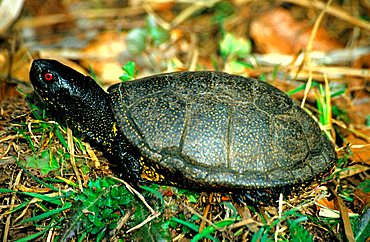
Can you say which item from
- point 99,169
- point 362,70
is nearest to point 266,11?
point 362,70

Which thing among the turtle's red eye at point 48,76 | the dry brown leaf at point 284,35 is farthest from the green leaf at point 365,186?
the dry brown leaf at point 284,35

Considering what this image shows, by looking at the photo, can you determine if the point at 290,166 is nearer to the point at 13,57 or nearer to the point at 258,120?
the point at 258,120

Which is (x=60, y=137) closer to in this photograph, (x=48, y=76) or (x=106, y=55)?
(x=48, y=76)

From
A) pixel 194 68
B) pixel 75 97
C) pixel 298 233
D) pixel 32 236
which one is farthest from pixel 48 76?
pixel 298 233

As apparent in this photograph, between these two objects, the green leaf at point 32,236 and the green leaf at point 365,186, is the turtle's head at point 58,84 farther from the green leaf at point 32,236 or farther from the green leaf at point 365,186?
the green leaf at point 365,186

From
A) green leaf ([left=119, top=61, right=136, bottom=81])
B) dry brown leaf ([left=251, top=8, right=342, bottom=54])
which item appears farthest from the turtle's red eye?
dry brown leaf ([left=251, top=8, right=342, bottom=54])
